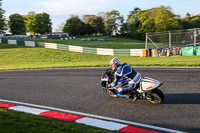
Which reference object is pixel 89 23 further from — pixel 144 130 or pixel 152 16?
pixel 144 130

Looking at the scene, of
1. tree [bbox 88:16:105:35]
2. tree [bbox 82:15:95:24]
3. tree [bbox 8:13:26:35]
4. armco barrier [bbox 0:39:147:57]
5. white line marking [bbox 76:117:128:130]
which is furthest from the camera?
tree [bbox 82:15:95:24]

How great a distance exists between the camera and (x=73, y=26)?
10962 cm

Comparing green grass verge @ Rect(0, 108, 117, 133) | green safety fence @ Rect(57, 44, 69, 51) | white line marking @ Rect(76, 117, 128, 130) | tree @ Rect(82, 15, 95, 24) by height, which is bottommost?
white line marking @ Rect(76, 117, 128, 130)

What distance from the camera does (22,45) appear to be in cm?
4112

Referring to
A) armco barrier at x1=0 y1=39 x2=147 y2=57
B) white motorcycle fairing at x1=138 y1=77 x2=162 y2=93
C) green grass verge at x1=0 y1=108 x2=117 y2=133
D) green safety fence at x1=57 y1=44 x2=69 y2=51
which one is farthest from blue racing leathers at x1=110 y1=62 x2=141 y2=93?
green safety fence at x1=57 y1=44 x2=69 y2=51

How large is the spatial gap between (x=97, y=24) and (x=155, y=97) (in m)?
109

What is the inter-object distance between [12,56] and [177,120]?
29355 millimetres

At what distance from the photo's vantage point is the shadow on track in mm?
7120

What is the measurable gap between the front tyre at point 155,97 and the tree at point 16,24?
117163mm

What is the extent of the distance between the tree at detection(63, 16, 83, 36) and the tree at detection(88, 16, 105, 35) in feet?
21.6

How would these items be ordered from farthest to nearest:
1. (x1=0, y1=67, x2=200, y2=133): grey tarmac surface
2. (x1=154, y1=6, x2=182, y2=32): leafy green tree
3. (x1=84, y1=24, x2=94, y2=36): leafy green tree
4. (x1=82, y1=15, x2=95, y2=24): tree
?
1. (x1=82, y1=15, x2=95, y2=24): tree
2. (x1=84, y1=24, x2=94, y2=36): leafy green tree
3. (x1=154, y1=6, x2=182, y2=32): leafy green tree
4. (x1=0, y1=67, x2=200, y2=133): grey tarmac surface

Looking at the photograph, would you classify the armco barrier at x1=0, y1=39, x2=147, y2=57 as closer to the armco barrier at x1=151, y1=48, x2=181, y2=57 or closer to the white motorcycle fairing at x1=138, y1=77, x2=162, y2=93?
the armco barrier at x1=151, y1=48, x2=181, y2=57

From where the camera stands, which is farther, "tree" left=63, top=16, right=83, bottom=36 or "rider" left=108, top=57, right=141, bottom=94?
"tree" left=63, top=16, right=83, bottom=36

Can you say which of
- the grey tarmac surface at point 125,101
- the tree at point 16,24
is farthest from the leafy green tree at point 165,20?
the tree at point 16,24
